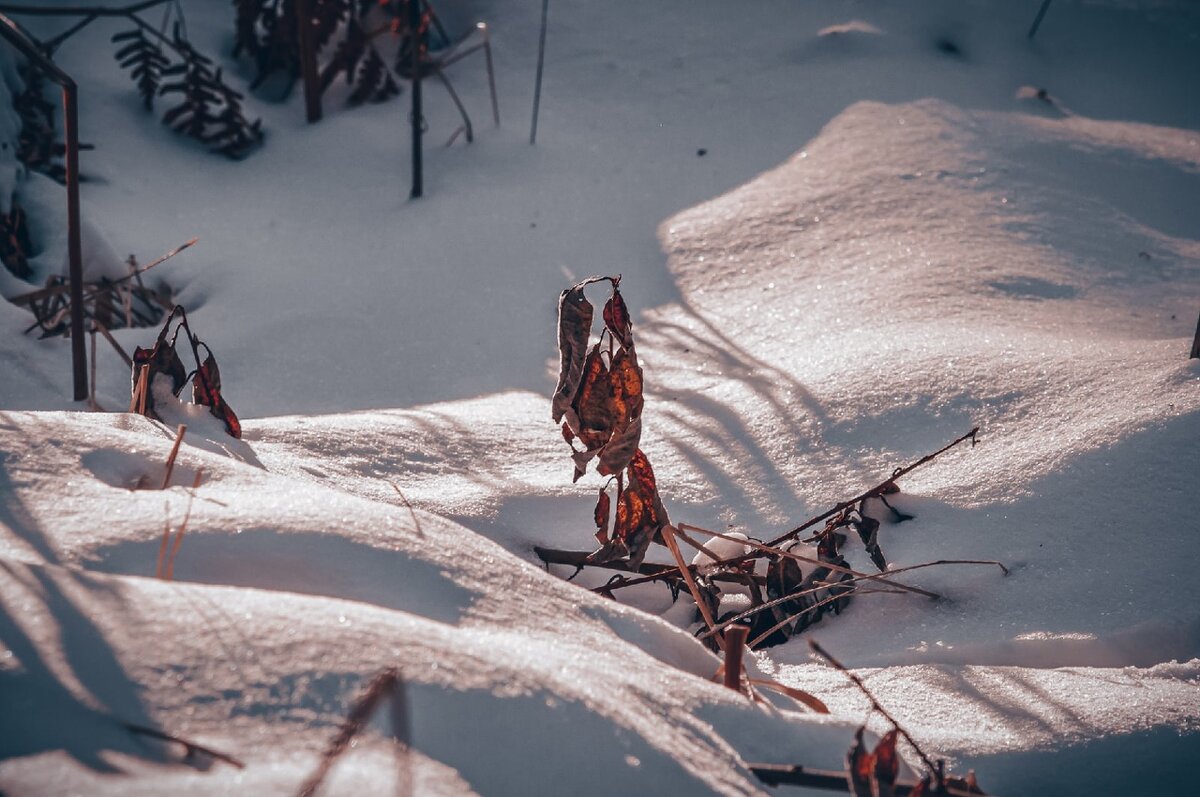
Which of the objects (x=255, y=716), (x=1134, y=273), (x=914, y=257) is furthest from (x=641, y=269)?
(x=255, y=716)

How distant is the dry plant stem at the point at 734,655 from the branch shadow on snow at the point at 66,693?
535mm

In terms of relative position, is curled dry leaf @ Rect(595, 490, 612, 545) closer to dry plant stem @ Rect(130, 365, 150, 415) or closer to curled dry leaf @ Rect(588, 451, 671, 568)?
curled dry leaf @ Rect(588, 451, 671, 568)

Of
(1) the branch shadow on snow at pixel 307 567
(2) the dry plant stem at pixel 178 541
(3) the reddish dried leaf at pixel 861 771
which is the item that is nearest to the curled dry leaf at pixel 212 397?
(2) the dry plant stem at pixel 178 541

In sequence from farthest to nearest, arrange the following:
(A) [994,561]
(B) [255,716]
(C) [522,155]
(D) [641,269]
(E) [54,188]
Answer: (C) [522,155], (E) [54,188], (D) [641,269], (A) [994,561], (B) [255,716]

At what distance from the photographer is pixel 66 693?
70cm

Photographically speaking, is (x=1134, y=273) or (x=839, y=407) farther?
(x=1134, y=273)

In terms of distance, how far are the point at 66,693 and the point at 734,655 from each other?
0.61 meters

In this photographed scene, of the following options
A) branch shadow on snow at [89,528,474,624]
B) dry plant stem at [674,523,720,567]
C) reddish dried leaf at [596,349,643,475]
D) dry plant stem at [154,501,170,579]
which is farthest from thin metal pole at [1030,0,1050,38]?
dry plant stem at [154,501,170,579]

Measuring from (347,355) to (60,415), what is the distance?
1.39 meters

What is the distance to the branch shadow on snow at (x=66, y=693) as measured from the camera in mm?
664

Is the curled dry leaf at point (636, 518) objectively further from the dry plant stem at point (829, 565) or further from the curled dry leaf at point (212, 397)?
the curled dry leaf at point (212, 397)

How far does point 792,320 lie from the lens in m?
2.61

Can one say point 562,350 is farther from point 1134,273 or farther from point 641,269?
point 1134,273

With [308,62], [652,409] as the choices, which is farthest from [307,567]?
[308,62]
